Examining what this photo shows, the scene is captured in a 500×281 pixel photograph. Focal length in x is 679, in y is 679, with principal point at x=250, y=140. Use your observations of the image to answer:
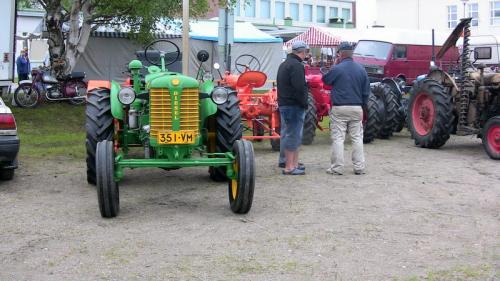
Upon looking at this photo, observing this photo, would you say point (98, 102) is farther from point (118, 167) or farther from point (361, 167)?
point (361, 167)

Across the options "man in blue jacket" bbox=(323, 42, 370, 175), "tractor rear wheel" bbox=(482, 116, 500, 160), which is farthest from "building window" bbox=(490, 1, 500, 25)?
"man in blue jacket" bbox=(323, 42, 370, 175)

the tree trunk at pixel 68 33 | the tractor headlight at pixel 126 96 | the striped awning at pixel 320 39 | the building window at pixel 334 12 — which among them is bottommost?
the tractor headlight at pixel 126 96

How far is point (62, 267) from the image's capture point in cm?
490

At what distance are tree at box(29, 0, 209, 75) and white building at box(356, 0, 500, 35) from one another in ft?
95.0

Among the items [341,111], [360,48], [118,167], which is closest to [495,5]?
[360,48]

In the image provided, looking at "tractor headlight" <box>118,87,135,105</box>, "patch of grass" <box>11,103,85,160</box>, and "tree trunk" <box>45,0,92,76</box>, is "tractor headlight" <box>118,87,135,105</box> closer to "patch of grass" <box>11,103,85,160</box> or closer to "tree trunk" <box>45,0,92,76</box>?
"patch of grass" <box>11,103,85,160</box>

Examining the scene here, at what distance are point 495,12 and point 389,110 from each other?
34.5 meters

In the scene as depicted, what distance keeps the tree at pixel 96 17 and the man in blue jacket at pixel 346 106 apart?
777cm

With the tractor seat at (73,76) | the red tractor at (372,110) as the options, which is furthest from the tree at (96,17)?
the red tractor at (372,110)

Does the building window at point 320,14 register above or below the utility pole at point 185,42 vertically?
above

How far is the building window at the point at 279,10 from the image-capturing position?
6372cm

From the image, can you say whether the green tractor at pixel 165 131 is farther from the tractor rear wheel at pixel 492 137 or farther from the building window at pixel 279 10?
the building window at pixel 279 10

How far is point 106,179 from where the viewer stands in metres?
6.02

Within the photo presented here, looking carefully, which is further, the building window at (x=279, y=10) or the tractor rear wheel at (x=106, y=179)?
the building window at (x=279, y=10)
